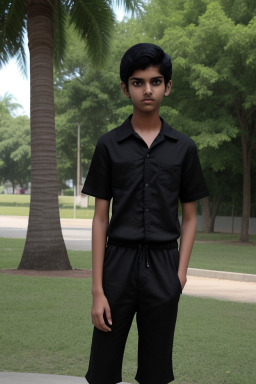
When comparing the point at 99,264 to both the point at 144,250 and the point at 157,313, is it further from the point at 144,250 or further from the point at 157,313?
the point at 157,313

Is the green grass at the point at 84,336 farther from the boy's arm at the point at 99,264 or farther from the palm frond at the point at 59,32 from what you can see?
the palm frond at the point at 59,32

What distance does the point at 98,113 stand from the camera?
178 feet

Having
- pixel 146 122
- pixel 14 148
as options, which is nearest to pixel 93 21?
pixel 146 122

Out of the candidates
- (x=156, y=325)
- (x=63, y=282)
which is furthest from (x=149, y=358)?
(x=63, y=282)

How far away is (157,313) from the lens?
3330 mm

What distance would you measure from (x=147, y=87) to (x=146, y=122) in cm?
19

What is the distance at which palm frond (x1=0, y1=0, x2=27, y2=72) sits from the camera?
15656 mm

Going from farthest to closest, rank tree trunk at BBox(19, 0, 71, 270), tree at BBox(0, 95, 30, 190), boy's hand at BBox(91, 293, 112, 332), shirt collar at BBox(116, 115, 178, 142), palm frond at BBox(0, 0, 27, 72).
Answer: tree at BBox(0, 95, 30, 190) → palm frond at BBox(0, 0, 27, 72) → tree trunk at BBox(19, 0, 71, 270) → shirt collar at BBox(116, 115, 178, 142) → boy's hand at BBox(91, 293, 112, 332)

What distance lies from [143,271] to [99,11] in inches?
536

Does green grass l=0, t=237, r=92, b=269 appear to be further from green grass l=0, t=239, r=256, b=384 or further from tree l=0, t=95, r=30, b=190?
tree l=0, t=95, r=30, b=190

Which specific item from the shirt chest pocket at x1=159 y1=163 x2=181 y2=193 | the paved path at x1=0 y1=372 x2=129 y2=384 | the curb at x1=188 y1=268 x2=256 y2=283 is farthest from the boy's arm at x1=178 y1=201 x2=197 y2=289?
the curb at x1=188 y1=268 x2=256 y2=283

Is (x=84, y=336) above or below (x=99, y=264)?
below

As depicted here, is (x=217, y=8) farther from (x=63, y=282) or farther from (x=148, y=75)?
(x=148, y=75)

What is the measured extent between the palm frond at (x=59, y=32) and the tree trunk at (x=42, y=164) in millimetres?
1259
